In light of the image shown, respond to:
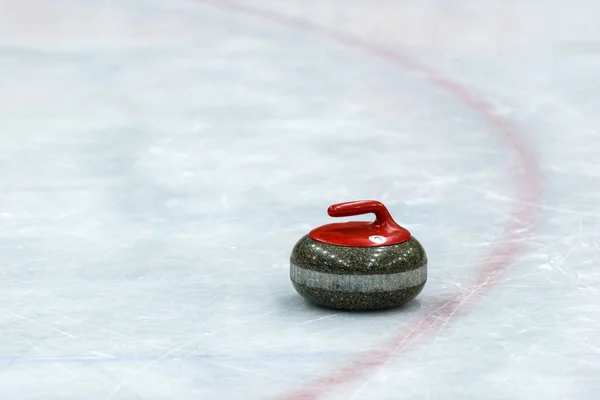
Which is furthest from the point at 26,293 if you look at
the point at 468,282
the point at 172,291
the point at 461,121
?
the point at 461,121

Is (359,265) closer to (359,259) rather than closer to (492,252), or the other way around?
(359,259)

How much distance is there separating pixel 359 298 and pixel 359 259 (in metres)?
0.14

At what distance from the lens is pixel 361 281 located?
391 centimetres

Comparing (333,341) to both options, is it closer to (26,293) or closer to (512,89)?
(26,293)

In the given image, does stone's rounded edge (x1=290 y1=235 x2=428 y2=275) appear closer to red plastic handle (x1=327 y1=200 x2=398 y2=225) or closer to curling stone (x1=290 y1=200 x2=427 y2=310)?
curling stone (x1=290 y1=200 x2=427 y2=310)

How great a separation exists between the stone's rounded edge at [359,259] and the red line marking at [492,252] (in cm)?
21

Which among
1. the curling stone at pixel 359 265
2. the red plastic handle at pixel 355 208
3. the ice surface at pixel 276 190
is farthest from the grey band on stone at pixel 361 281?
the red plastic handle at pixel 355 208

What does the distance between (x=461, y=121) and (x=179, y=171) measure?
1.59 meters

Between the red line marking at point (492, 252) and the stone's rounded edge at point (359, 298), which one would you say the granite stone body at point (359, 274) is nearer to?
the stone's rounded edge at point (359, 298)

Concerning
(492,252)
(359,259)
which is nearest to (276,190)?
(492,252)

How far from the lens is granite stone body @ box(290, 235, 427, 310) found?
3.91m

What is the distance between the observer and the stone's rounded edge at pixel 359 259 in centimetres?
390

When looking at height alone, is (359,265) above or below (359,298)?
above

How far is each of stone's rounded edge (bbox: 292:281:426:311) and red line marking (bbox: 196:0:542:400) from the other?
4.4 inches
